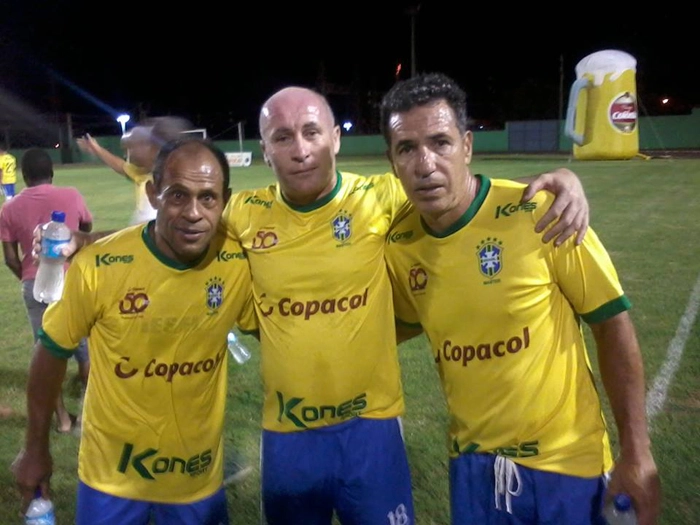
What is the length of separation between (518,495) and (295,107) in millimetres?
1670

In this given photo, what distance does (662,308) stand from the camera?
7668 millimetres

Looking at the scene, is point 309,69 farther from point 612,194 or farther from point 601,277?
point 601,277

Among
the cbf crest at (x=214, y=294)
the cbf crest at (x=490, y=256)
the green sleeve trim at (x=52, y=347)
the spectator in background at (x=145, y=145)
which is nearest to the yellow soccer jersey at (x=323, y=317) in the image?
the cbf crest at (x=214, y=294)

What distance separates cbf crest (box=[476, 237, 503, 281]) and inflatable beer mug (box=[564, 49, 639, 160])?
24793mm

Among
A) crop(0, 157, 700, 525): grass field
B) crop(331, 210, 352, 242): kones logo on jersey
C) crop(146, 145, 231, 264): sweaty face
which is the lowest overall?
crop(0, 157, 700, 525): grass field

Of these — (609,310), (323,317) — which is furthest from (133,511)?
(609,310)

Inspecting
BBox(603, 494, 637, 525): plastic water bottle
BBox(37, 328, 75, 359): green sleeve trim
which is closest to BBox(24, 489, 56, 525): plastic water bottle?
BBox(37, 328, 75, 359): green sleeve trim

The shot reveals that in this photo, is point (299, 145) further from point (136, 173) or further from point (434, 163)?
point (136, 173)

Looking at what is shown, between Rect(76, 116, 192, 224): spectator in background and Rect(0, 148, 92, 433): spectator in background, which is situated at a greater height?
Rect(76, 116, 192, 224): spectator in background

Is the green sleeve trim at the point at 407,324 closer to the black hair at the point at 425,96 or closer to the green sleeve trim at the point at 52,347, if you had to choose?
the black hair at the point at 425,96

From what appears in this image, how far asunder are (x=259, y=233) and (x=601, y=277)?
1.30 meters

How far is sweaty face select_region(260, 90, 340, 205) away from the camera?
281 centimetres

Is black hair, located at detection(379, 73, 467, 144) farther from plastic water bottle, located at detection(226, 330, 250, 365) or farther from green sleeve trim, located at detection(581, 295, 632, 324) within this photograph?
plastic water bottle, located at detection(226, 330, 250, 365)

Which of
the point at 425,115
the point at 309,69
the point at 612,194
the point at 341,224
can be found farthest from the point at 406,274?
the point at 309,69
